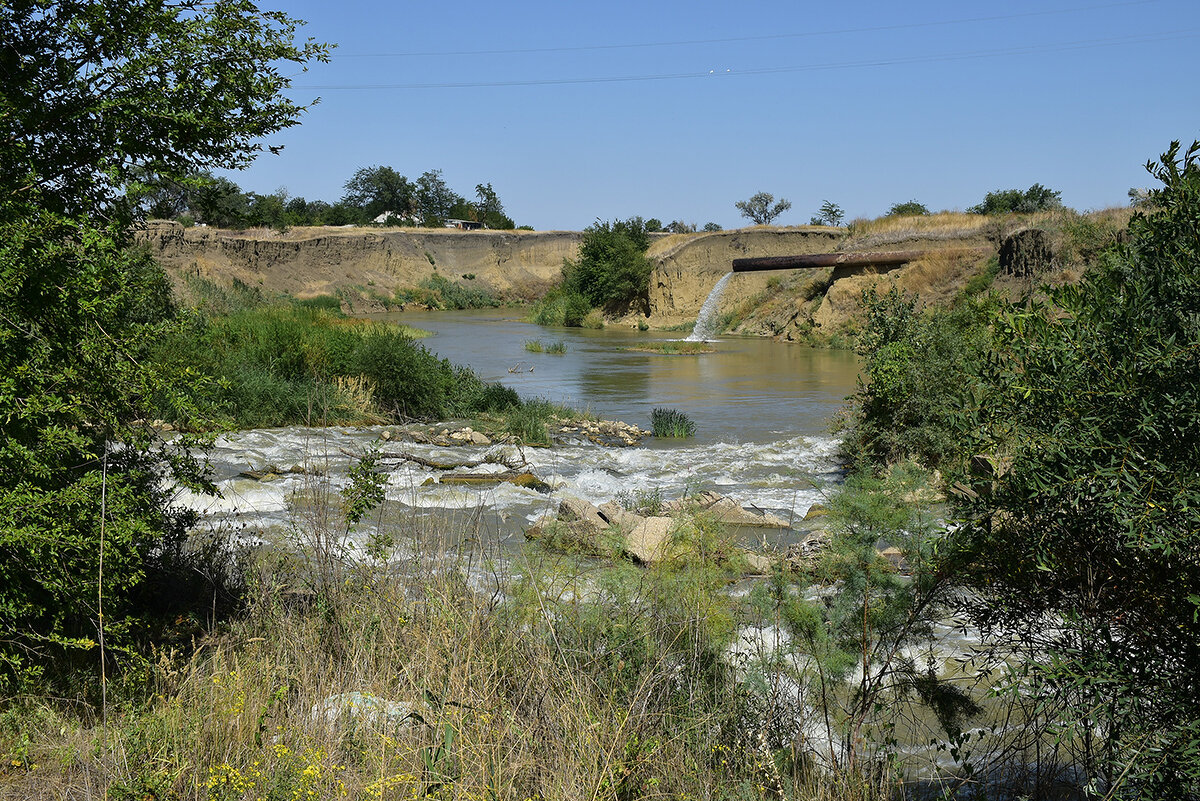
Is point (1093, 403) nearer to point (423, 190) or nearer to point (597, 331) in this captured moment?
point (597, 331)

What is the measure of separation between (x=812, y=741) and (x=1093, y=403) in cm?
214

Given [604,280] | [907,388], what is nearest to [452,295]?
[604,280]

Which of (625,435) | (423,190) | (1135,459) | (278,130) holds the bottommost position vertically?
(625,435)

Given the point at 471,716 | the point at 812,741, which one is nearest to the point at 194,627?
the point at 471,716

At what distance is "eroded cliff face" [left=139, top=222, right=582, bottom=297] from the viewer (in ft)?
161

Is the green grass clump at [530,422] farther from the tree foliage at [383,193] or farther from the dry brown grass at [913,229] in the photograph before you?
the tree foliage at [383,193]

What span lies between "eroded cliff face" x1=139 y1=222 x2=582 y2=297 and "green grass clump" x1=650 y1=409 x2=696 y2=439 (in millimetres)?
27590

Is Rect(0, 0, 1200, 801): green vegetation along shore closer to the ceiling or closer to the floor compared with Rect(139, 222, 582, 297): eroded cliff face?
closer to the floor

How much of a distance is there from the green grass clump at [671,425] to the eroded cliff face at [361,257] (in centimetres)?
2759

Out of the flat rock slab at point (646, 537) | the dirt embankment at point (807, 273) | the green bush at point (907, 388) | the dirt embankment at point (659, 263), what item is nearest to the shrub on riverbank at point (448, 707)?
the flat rock slab at point (646, 537)

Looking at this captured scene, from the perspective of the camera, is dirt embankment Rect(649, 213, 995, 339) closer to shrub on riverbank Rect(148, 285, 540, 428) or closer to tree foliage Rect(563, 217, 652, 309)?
tree foliage Rect(563, 217, 652, 309)

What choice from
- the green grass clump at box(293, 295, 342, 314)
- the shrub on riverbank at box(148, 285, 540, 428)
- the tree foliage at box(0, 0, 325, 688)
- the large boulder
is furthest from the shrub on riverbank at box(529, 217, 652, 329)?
the tree foliage at box(0, 0, 325, 688)

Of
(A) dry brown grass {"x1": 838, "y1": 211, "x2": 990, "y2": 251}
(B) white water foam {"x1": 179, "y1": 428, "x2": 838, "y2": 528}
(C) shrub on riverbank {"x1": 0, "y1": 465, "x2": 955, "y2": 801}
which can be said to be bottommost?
(B) white water foam {"x1": 179, "y1": 428, "x2": 838, "y2": 528}

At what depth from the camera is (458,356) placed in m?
30.4
